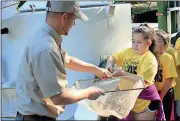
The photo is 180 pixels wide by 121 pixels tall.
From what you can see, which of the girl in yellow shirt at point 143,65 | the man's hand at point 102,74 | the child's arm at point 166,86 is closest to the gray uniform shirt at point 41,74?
the man's hand at point 102,74

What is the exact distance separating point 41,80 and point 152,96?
3.91 ft

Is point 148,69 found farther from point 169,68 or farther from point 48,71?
point 48,71

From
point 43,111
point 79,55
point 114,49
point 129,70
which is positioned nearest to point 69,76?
point 79,55

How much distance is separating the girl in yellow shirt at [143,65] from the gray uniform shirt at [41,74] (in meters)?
0.87

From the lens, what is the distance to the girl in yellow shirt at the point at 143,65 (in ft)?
8.90

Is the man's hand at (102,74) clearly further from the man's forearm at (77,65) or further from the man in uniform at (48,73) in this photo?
the man in uniform at (48,73)

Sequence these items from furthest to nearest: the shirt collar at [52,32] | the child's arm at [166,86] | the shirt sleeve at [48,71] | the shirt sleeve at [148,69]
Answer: the child's arm at [166,86] < the shirt sleeve at [148,69] < the shirt collar at [52,32] < the shirt sleeve at [48,71]

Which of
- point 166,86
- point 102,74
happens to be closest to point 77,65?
point 102,74

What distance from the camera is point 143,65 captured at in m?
2.74

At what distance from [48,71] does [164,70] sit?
1499 mm

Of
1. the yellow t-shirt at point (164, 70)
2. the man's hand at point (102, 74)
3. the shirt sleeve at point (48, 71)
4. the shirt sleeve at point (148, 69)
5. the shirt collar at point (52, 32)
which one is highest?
the shirt collar at point (52, 32)

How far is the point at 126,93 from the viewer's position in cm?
233

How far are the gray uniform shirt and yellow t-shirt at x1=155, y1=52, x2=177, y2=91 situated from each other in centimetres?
128

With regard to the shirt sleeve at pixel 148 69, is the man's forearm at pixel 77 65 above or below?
above
